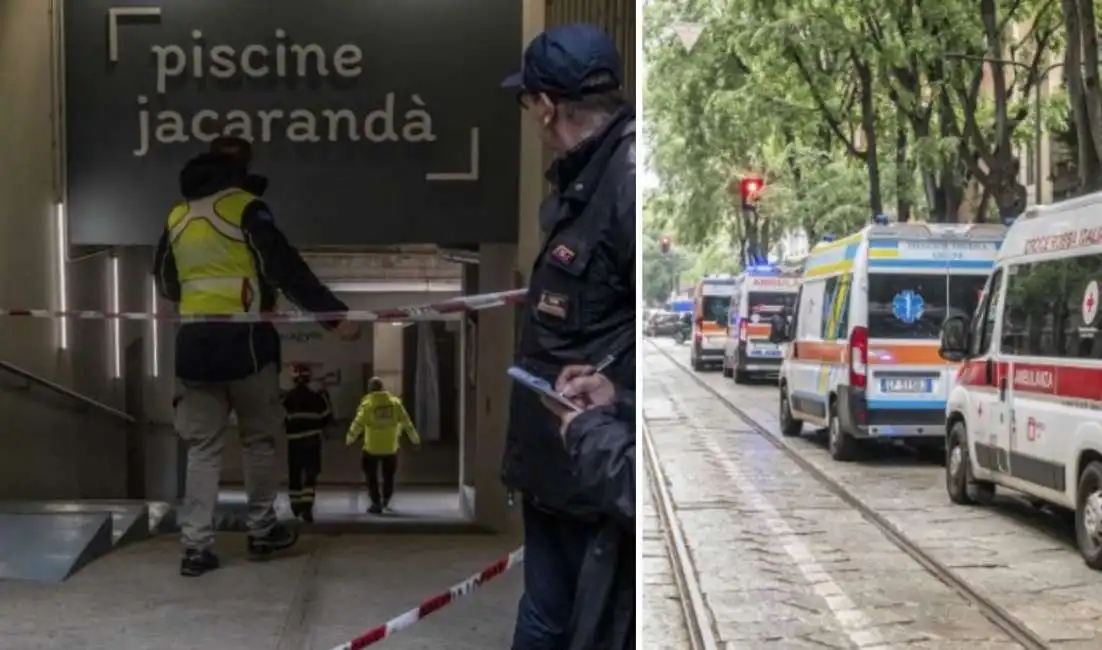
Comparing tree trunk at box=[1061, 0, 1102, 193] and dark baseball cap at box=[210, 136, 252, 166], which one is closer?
tree trunk at box=[1061, 0, 1102, 193]

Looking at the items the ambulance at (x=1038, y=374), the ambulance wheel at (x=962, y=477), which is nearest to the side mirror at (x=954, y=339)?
the ambulance at (x=1038, y=374)

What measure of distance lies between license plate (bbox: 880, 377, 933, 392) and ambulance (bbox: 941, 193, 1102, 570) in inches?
1.9

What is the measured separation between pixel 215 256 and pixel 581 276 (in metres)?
0.71

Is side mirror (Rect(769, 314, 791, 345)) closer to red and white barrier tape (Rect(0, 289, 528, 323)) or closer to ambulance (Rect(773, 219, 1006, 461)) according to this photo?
ambulance (Rect(773, 219, 1006, 461))

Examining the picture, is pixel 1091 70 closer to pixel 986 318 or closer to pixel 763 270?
pixel 986 318

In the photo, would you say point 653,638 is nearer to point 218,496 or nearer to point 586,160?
point 586,160

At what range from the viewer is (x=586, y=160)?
6.07ft

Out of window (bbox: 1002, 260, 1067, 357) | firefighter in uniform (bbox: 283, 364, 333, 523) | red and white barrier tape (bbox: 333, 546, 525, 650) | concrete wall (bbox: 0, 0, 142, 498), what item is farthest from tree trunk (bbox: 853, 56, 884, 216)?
concrete wall (bbox: 0, 0, 142, 498)

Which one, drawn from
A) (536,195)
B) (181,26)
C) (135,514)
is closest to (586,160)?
(536,195)

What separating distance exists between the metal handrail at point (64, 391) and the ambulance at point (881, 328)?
1.14 meters

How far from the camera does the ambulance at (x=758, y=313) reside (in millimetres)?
1950

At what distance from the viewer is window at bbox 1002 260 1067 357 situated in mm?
1851

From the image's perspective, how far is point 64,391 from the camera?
7.18ft

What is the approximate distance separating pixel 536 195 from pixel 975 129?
729 mm
